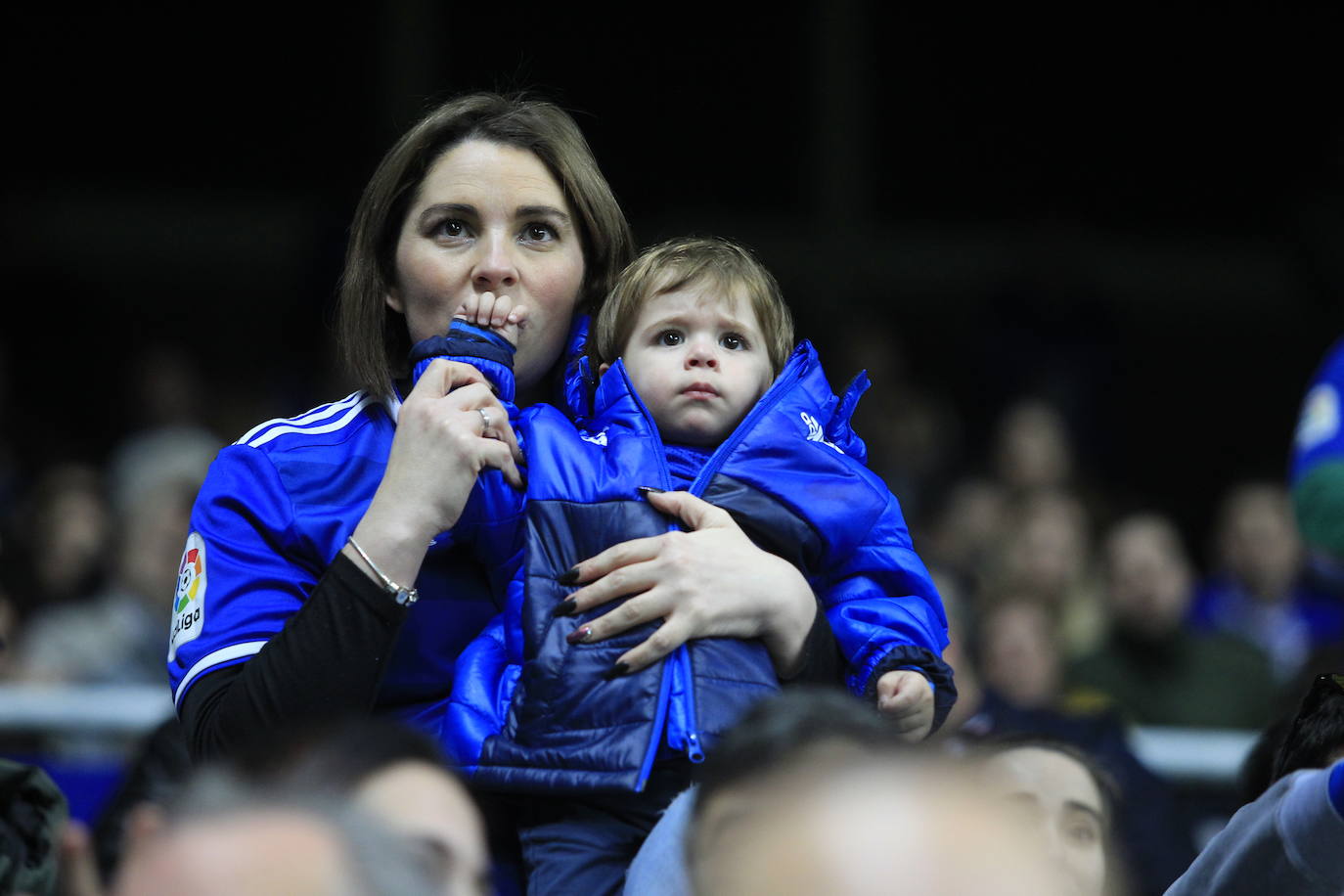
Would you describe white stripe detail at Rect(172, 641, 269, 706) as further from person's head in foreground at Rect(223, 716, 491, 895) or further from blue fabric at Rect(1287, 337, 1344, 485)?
blue fabric at Rect(1287, 337, 1344, 485)

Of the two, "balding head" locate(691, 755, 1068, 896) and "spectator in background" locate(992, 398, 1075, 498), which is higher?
"balding head" locate(691, 755, 1068, 896)

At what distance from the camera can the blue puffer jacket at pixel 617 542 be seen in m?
2.38

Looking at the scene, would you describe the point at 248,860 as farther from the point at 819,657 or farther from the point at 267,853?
the point at 819,657

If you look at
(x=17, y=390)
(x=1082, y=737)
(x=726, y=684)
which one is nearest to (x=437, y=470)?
(x=726, y=684)

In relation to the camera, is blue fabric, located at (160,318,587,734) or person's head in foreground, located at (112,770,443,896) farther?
blue fabric, located at (160,318,587,734)

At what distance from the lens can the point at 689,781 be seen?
95.0 inches

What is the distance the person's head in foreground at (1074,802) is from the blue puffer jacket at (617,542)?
1.10 feet

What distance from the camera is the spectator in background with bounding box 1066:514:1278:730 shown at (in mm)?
5816

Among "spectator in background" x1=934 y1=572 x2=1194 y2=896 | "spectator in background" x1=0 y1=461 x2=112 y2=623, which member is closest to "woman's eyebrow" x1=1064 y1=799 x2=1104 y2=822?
"spectator in background" x1=934 y1=572 x2=1194 y2=896

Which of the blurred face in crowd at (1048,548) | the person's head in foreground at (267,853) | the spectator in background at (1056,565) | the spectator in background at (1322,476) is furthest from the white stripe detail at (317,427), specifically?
the blurred face in crowd at (1048,548)

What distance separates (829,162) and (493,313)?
296 inches

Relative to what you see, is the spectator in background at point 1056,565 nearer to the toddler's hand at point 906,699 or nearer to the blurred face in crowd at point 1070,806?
the blurred face in crowd at point 1070,806

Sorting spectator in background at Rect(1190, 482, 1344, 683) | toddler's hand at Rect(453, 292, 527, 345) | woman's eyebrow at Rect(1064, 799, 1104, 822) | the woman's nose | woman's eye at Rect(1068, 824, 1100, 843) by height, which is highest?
the woman's nose

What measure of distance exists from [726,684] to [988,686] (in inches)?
124
